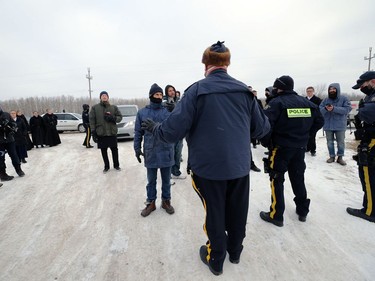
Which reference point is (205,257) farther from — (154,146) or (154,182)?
(154,146)

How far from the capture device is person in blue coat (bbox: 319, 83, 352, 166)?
5.24 meters

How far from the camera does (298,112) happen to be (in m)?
2.69

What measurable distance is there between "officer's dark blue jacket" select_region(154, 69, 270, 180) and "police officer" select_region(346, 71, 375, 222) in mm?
1897

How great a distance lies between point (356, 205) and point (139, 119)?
3557 millimetres

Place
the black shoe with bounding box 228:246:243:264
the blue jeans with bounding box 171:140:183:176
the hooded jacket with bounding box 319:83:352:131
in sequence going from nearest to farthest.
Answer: the black shoe with bounding box 228:246:243:264
the blue jeans with bounding box 171:140:183:176
the hooded jacket with bounding box 319:83:352:131

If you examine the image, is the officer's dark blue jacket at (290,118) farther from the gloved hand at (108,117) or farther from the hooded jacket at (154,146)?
the gloved hand at (108,117)

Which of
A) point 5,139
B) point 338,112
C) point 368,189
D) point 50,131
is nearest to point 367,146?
point 368,189

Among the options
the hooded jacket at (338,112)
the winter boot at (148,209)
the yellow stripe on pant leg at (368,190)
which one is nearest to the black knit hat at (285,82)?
the yellow stripe on pant leg at (368,190)

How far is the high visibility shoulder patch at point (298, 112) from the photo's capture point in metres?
2.67

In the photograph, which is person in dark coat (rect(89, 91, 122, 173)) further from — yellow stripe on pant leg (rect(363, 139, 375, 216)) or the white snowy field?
yellow stripe on pant leg (rect(363, 139, 375, 216))

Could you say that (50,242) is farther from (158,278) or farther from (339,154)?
(339,154)

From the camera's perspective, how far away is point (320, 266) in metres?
2.19

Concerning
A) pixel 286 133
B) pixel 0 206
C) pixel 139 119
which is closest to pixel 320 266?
pixel 286 133

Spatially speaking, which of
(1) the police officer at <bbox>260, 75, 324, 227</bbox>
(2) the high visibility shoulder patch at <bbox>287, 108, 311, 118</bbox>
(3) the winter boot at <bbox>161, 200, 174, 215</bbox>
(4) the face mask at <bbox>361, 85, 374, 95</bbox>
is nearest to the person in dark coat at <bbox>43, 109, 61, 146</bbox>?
(3) the winter boot at <bbox>161, 200, 174, 215</bbox>
